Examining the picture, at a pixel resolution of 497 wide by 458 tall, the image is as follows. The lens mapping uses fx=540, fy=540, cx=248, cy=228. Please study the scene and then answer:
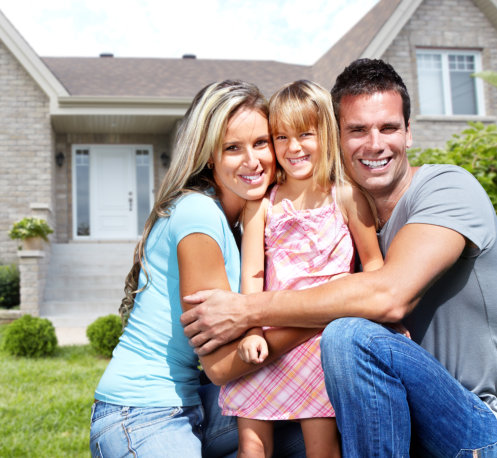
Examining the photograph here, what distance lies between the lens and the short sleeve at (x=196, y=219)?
2270 mm

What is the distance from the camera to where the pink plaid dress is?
2297 mm

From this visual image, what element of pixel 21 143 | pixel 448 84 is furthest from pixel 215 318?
pixel 448 84

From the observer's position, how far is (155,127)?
14.3 metres

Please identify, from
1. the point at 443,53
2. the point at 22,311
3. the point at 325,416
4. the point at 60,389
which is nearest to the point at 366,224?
the point at 325,416

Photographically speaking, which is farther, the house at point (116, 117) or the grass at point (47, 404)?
the house at point (116, 117)

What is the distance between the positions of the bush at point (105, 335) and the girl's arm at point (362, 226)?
18.7 ft

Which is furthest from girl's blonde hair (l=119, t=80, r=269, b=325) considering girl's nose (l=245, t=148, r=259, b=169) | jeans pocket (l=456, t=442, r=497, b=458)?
jeans pocket (l=456, t=442, r=497, b=458)

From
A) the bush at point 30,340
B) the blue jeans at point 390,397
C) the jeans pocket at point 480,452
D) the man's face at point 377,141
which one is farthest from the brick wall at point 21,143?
the jeans pocket at point 480,452

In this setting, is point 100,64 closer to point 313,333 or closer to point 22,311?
point 22,311

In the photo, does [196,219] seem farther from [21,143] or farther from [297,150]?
[21,143]

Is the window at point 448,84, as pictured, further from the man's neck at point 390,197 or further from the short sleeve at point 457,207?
the short sleeve at point 457,207

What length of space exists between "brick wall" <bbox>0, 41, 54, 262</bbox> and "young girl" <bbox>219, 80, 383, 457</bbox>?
38.3 ft

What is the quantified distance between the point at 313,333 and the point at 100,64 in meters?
16.3

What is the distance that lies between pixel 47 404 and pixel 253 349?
3962 mm
